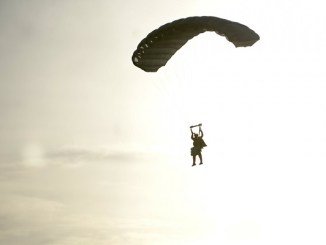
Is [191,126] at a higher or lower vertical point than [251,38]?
lower

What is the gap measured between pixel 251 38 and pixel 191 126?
5829mm

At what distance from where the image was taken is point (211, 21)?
36156 mm

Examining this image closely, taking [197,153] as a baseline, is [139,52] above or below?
above

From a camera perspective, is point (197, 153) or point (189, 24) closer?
point (189, 24)

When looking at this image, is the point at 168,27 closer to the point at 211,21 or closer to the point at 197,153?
the point at 211,21

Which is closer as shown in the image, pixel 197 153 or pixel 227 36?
pixel 227 36

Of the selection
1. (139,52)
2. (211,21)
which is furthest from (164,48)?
(211,21)

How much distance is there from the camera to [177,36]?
3766 cm

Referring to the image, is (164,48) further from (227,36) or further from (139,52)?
(227,36)

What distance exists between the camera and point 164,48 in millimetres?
38875

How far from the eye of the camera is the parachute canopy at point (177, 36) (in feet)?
119

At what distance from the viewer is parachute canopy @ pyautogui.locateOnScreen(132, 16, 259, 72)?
36250 mm

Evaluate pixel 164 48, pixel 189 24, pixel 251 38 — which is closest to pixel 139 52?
pixel 164 48

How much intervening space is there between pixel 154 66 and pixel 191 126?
13.8 feet
